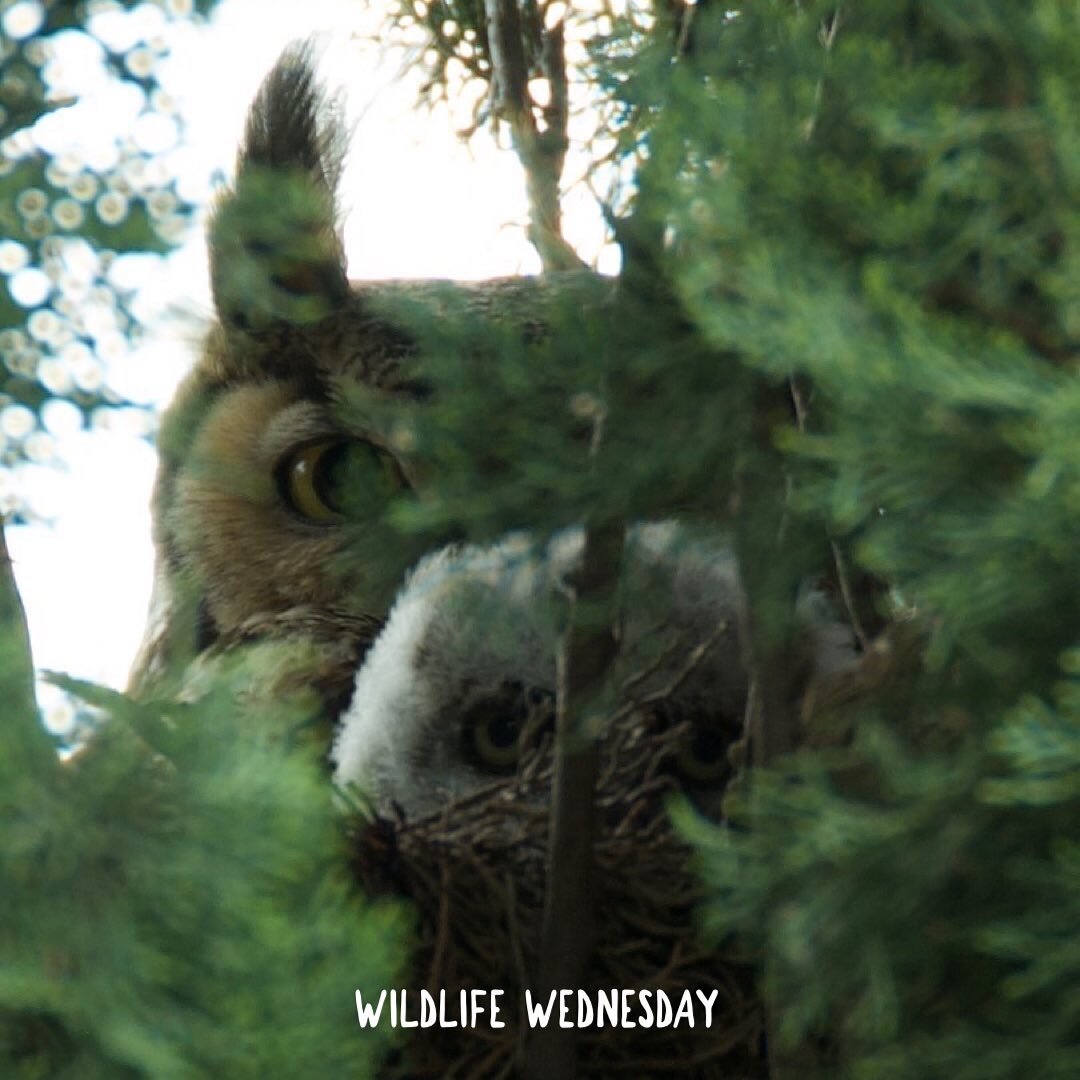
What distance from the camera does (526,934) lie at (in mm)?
949

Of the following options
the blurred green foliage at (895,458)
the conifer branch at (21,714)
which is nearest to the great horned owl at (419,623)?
the blurred green foliage at (895,458)

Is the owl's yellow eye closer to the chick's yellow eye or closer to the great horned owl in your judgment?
the great horned owl

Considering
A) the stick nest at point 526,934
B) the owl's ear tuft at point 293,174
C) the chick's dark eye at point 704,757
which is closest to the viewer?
the stick nest at point 526,934

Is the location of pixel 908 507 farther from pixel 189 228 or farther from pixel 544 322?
pixel 544 322

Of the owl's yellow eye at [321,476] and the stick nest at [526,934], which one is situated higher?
the owl's yellow eye at [321,476]

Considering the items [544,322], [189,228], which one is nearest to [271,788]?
[189,228]

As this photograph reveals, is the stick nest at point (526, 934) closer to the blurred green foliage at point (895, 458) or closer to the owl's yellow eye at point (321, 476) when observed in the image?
the blurred green foliage at point (895, 458)

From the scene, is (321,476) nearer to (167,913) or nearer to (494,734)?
(494,734)

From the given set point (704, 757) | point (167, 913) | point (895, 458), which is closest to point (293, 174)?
point (704, 757)

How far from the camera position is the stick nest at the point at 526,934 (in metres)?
0.92

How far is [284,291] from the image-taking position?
53.7 inches

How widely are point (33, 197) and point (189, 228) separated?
Result: 6 cm

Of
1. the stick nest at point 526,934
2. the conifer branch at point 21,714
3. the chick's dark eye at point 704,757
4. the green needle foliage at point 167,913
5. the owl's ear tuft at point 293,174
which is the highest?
the owl's ear tuft at point 293,174

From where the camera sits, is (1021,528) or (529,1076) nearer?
(1021,528)
